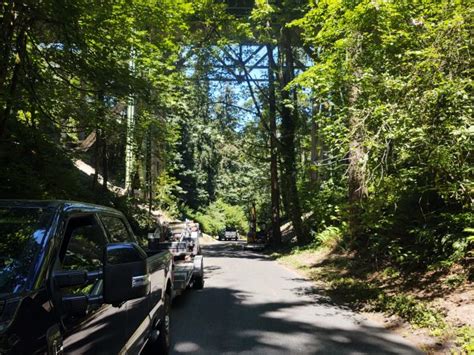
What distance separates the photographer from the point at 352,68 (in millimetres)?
10273

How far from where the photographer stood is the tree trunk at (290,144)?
89.2ft

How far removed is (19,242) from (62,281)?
16.8 inches

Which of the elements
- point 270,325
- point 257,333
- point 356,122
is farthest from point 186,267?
point 356,122

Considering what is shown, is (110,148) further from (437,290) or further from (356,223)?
(437,290)

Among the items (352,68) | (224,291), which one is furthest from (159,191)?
(352,68)

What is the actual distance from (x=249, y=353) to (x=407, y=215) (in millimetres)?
7574

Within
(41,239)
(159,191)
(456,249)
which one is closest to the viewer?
(41,239)

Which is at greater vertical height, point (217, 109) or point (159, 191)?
point (217, 109)

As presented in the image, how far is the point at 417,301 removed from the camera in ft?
29.6

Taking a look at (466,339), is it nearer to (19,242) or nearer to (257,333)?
(257,333)

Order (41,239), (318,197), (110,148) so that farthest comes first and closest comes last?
(110,148)
(318,197)
(41,239)

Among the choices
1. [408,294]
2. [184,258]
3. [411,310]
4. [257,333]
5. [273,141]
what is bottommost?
[257,333]

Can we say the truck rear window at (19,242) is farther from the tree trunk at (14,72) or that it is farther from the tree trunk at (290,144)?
the tree trunk at (290,144)

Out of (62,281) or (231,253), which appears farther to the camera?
(231,253)
